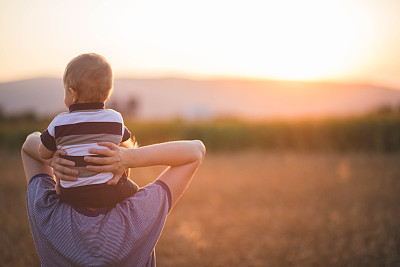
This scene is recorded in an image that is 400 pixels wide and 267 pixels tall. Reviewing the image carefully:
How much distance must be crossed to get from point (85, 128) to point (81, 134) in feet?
0.11

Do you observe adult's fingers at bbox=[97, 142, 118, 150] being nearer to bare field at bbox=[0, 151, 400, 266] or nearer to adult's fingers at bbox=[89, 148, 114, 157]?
adult's fingers at bbox=[89, 148, 114, 157]

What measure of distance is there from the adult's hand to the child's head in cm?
25

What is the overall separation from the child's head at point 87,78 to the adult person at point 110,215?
0.25 m

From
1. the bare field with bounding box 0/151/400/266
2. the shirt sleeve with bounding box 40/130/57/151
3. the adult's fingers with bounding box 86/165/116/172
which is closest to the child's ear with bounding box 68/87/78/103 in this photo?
the shirt sleeve with bounding box 40/130/57/151

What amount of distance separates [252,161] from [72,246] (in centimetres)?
910

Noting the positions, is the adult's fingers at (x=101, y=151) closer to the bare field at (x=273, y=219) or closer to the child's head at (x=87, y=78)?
the child's head at (x=87, y=78)

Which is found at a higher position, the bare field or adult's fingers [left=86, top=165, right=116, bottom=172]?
adult's fingers [left=86, top=165, right=116, bottom=172]

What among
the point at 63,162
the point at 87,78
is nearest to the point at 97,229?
the point at 63,162

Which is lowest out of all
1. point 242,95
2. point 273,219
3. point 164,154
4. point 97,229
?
point 242,95

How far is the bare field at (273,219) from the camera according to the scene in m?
3.82

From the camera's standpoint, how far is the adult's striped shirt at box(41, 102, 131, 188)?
155cm

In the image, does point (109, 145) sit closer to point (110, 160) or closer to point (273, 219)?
point (110, 160)

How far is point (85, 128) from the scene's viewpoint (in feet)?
5.09

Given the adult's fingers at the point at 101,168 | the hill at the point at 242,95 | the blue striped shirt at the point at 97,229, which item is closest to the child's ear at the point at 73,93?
the adult's fingers at the point at 101,168
